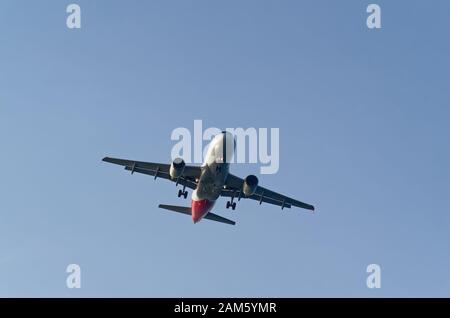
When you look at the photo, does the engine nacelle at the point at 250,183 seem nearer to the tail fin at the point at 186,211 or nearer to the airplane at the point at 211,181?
the airplane at the point at 211,181

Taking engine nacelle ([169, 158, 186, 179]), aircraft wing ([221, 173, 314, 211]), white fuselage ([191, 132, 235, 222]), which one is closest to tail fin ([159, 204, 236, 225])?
aircraft wing ([221, 173, 314, 211])

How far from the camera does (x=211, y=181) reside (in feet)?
184

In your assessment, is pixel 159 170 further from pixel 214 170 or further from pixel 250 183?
pixel 250 183

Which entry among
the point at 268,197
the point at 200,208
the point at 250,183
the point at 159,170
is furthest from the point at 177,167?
the point at 268,197

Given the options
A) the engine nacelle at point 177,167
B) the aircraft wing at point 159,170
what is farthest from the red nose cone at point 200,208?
the engine nacelle at point 177,167

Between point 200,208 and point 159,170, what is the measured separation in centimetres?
557

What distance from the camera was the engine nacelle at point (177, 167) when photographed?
56312mm

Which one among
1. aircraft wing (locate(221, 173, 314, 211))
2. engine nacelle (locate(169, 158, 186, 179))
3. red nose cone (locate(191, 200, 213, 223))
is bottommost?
red nose cone (locate(191, 200, 213, 223))

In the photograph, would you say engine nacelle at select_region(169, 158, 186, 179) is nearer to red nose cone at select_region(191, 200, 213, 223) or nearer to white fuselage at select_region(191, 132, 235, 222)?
white fuselage at select_region(191, 132, 235, 222)

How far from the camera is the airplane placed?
54.2 metres
